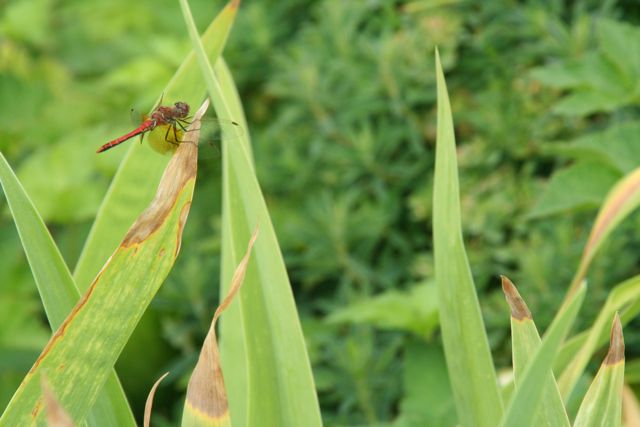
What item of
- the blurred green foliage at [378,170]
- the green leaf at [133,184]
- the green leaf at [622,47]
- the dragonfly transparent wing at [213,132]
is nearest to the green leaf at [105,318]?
the dragonfly transparent wing at [213,132]

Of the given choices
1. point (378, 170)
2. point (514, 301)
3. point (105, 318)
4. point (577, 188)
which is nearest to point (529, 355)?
point (514, 301)

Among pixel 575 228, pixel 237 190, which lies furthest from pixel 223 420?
pixel 575 228

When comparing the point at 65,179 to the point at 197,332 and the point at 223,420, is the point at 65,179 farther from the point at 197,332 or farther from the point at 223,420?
the point at 223,420

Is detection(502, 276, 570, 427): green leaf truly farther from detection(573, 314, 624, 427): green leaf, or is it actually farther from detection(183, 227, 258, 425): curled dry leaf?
detection(183, 227, 258, 425): curled dry leaf

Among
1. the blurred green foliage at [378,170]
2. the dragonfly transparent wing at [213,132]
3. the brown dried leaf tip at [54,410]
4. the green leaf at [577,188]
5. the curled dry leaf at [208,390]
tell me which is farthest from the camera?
the blurred green foliage at [378,170]

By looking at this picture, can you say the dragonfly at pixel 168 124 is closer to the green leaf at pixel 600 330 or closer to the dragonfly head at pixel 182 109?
the dragonfly head at pixel 182 109

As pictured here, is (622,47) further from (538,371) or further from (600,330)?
(538,371)

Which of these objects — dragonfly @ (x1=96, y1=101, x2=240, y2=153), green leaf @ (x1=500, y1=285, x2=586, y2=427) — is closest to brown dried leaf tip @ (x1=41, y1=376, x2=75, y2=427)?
green leaf @ (x1=500, y1=285, x2=586, y2=427)
